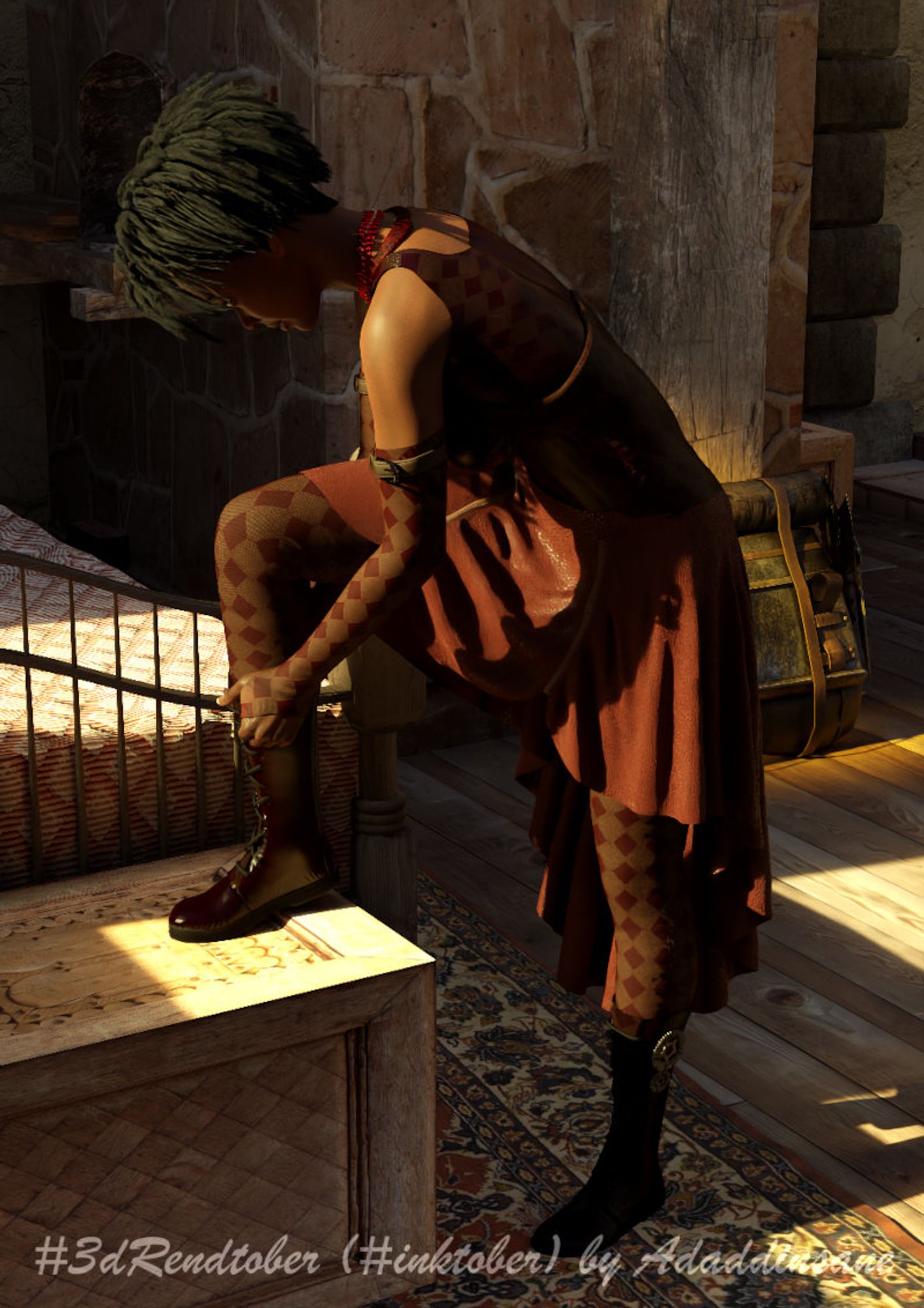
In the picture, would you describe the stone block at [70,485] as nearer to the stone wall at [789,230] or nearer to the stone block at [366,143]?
the stone block at [366,143]

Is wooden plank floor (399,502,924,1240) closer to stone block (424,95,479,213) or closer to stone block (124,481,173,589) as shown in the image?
stone block (124,481,173,589)

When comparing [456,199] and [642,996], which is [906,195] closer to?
[456,199]

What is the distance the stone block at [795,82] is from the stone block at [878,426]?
8.26 feet

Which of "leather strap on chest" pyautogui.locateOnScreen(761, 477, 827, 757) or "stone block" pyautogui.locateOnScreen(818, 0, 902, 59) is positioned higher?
"stone block" pyautogui.locateOnScreen(818, 0, 902, 59)

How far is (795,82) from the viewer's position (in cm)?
486

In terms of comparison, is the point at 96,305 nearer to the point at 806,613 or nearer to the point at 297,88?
the point at 297,88

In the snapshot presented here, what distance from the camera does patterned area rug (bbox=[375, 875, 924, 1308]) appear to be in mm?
2514

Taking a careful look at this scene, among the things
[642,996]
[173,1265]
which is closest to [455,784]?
[642,996]

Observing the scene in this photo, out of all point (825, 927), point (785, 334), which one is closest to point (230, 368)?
point (785, 334)

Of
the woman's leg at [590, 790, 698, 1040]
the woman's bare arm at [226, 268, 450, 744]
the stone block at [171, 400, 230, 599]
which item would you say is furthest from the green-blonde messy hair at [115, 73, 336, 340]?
the stone block at [171, 400, 230, 599]

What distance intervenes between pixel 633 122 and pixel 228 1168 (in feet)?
9.70

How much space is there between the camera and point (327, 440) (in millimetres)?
4238

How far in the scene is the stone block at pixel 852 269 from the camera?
23.0 ft

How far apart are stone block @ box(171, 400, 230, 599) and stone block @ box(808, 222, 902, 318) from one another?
3.07m
